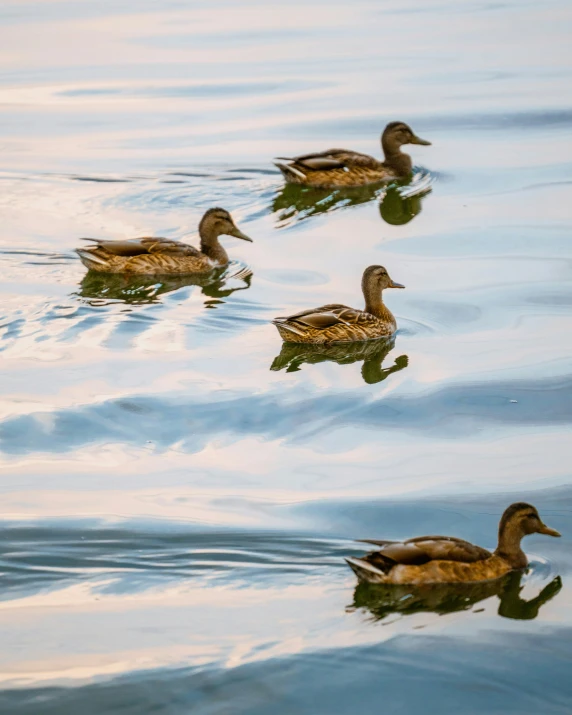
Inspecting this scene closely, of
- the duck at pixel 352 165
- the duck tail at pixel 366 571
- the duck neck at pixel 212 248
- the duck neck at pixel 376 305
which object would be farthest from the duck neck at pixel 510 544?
the duck at pixel 352 165

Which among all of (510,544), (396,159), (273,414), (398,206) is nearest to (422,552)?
(510,544)

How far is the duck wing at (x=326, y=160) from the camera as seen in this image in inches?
673

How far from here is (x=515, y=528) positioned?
7.67 m

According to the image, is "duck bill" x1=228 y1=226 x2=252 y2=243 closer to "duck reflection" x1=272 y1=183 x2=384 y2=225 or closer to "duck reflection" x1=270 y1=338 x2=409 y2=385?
"duck reflection" x1=272 y1=183 x2=384 y2=225

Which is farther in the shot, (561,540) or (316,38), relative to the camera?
(316,38)

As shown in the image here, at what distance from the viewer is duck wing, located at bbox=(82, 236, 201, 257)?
13.6 m

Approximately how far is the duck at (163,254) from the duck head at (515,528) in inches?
270

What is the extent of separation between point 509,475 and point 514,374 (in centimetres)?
203

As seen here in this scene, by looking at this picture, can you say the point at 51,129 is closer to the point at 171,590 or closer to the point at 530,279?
the point at 530,279

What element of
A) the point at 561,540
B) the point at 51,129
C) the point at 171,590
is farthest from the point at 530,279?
the point at 51,129

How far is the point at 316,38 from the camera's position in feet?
94.0

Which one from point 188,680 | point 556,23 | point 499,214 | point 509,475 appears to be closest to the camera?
point 188,680

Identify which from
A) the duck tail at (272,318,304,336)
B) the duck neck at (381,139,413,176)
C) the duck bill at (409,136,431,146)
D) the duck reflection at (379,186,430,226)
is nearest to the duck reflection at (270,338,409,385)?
the duck tail at (272,318,304,336)

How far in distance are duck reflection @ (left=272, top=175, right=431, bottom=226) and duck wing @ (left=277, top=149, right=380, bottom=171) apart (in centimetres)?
32
